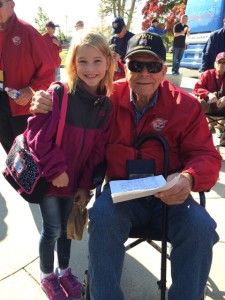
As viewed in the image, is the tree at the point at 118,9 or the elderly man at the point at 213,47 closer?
the elderly man at the point at 213,47

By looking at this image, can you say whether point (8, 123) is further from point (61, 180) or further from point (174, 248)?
point (174, 248)

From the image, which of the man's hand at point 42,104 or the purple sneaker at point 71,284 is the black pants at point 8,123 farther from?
the purple sneaker at point 71,284

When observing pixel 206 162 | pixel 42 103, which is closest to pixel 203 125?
pixel 206 162

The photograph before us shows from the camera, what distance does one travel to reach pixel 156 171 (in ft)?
7.09

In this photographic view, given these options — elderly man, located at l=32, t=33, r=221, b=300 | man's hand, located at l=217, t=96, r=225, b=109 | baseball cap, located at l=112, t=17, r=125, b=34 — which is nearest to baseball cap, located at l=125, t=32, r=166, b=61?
elderly man, located at l=32, t=33, r=221, b=300

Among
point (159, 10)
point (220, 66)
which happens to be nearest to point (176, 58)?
point (220, 66)

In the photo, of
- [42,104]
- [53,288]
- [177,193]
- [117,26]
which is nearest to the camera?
[177,193]

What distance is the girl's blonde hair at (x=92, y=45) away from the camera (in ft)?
6.54

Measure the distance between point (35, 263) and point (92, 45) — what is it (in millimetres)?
1649

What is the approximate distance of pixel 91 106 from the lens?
2.03 meters

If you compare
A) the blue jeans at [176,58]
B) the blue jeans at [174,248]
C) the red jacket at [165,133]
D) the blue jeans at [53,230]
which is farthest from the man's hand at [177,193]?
the blue jeans at [176,58]

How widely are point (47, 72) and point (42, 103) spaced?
1.19m

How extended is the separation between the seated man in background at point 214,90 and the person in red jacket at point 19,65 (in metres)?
2.64

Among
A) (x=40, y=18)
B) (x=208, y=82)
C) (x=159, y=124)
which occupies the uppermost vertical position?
(x=159, y=124)
